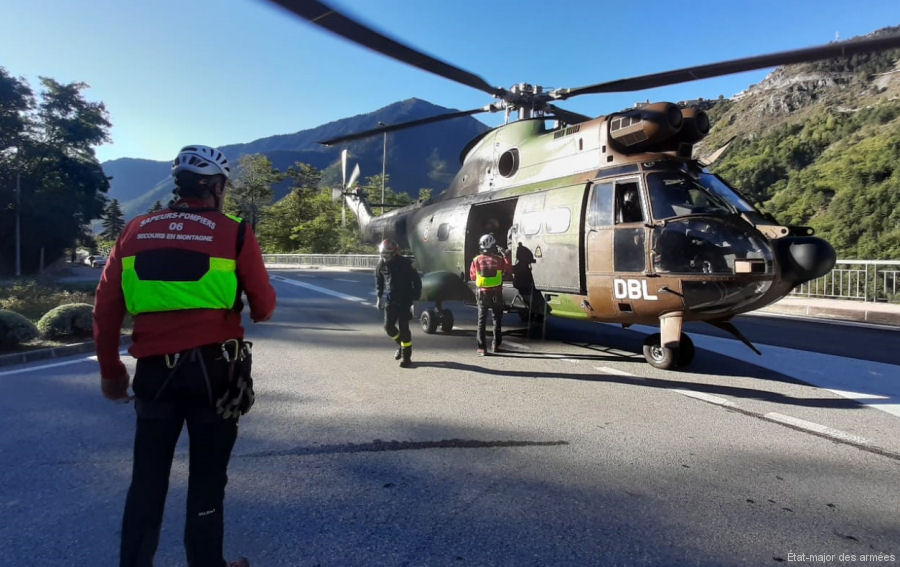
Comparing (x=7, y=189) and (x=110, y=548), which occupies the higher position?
(x=7, y=189)

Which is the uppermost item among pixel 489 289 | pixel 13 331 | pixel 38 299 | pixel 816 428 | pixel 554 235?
pixel 554 235

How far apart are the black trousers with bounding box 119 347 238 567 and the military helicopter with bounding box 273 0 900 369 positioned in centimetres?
384

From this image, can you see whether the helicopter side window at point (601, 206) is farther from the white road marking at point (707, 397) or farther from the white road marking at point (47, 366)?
the white road marking at point (47, 366)

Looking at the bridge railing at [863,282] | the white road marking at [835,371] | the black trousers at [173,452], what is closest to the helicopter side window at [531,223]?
the white road marking at [835,371]

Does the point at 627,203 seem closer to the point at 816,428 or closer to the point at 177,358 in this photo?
the point at 816,428

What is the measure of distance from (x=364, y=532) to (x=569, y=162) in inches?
242

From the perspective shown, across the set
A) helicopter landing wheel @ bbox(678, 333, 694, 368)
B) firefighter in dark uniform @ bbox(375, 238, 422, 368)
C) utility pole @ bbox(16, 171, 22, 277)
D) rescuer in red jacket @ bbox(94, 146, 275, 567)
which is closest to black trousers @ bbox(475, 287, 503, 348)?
firefighter in dark uniform @ bbox(375, 238, 422, 368)

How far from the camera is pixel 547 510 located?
2893 mm

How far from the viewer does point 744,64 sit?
5.61 meters

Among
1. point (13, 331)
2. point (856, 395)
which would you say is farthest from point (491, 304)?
point (13, 331)

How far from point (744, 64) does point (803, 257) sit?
88.5 inches

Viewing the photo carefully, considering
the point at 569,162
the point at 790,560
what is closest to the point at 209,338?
the point at 790,560

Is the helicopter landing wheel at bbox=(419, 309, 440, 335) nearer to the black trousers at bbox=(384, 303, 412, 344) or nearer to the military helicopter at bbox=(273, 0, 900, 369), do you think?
the military helicopter at bbox=(273, 0, 900, 369)

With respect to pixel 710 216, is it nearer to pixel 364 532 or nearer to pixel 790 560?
pixel 790 560
